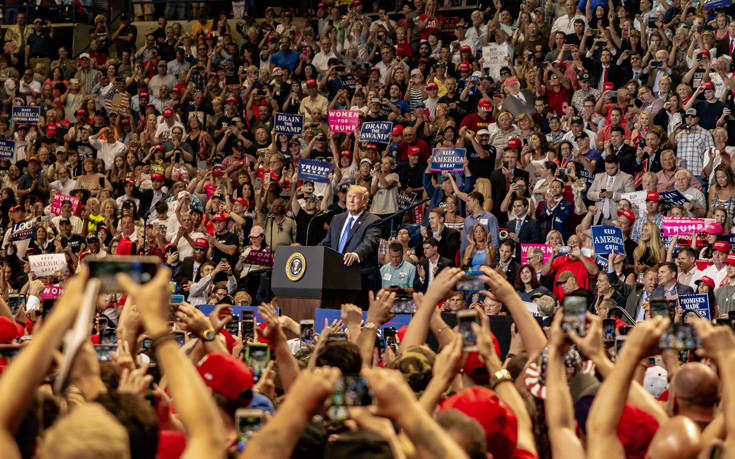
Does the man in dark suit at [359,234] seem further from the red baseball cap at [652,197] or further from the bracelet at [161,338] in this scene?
the bracelet at [161,338]

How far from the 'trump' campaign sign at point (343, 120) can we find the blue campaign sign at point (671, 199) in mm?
4560

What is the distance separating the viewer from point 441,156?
12445mm

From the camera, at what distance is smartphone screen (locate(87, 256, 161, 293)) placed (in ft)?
7.32

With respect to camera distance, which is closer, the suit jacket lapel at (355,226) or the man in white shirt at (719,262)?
the suit jacket lapel at (355,226)

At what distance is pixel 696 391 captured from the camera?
2.75 m

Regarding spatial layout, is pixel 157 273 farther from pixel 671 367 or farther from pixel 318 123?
pixel 318 123

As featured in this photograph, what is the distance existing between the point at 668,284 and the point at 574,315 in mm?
6860

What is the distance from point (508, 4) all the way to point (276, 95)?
4120 mm

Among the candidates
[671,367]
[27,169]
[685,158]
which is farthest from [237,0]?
[671,367]

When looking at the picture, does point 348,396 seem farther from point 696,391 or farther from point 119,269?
point 696,391

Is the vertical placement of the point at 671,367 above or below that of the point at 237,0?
below

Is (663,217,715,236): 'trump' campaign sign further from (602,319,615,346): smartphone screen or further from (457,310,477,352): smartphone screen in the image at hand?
(457,310,477,352): smartphone screen

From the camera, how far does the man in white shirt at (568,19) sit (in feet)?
48.1

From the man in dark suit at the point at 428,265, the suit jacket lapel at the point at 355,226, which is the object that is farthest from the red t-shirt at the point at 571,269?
the suit jacket lapel at the point at 355,226
